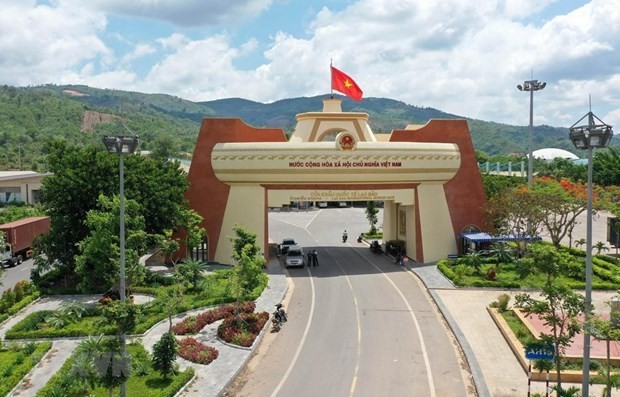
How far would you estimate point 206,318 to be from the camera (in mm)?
23656

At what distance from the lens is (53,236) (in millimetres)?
28469

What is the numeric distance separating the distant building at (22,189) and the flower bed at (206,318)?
188 feet

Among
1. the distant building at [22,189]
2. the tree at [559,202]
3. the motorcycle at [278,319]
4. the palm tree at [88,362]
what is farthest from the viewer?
the distant building at [22,189]

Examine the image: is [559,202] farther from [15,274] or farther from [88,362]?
[15,274]

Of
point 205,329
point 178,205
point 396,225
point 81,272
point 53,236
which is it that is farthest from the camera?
point 396,225

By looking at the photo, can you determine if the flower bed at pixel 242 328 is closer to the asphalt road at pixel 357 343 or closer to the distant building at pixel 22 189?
the asphalt road at pixel 357 343

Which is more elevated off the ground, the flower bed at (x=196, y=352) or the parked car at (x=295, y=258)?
the parked car at (x=295, y=258)

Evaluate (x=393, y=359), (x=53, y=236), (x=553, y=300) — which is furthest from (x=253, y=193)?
(x=553, y=300)

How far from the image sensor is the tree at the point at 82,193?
93.9ft

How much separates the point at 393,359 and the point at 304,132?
20452 mm

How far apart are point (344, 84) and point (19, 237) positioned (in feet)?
84.5

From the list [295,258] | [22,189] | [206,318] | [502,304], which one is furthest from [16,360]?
[22,189]

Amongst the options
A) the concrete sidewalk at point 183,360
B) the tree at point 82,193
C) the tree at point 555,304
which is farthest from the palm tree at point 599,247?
the tree at point 82,193

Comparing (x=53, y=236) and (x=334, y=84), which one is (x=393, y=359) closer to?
(x=53, y=236)
